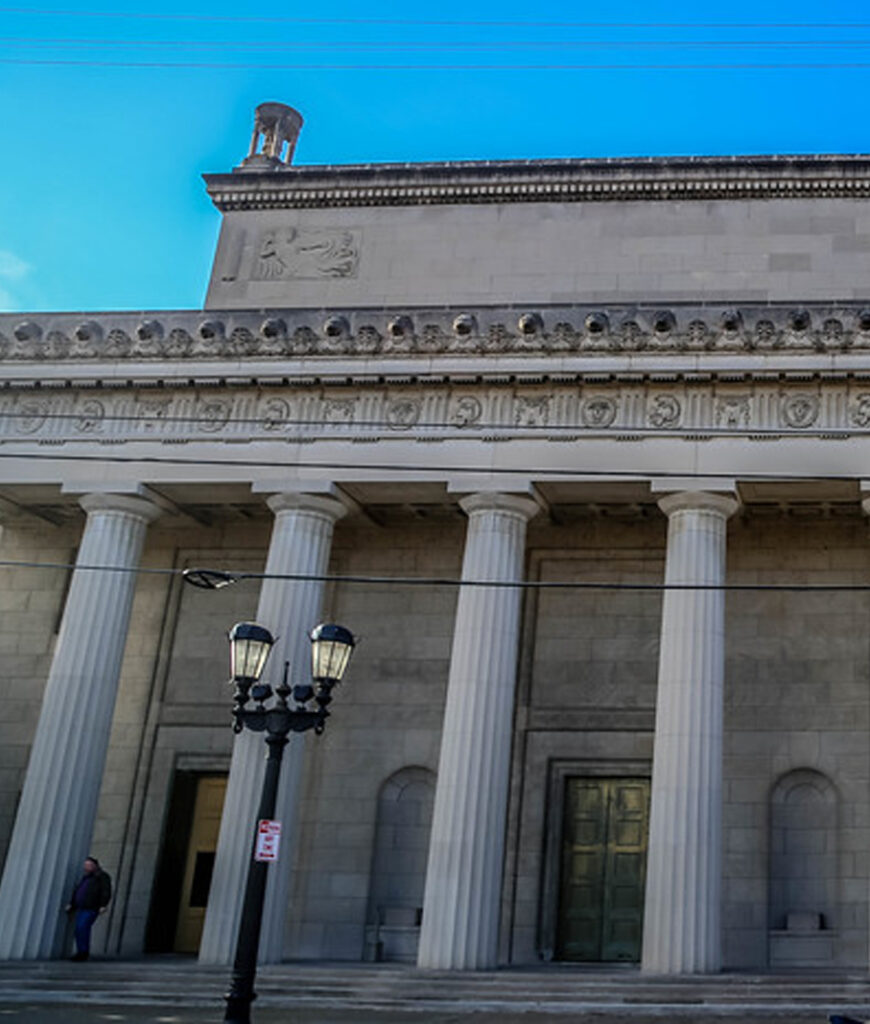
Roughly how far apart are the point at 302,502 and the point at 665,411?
21.5 ft

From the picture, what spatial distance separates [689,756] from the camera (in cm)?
2127

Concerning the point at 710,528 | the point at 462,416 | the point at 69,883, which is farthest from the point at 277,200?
the point at 69,883

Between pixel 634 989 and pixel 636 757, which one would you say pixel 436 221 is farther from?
pixel 634 989

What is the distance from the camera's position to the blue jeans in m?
22.4

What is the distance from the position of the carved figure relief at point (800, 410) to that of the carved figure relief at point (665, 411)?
1.75m

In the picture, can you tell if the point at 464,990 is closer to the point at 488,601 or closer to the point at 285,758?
the point at 285,758

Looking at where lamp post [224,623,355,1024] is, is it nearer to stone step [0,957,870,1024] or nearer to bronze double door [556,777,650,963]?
stone step [0,957,870,1024]

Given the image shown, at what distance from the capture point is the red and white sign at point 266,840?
14766 millimetres

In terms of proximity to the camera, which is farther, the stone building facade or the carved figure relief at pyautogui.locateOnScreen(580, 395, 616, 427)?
the carved figure relief at pyautogui.locateOnScreen(580, 395, 616, 427)

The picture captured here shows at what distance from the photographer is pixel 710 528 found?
893 inches

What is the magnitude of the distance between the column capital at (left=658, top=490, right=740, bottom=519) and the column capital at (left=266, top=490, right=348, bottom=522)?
5986mm

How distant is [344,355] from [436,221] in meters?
7.60

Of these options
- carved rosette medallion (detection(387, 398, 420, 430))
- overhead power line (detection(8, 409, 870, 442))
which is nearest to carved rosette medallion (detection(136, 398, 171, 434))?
overhead power line (detection(8, 409, 870, 442))

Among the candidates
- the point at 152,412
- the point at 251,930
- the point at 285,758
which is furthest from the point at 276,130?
the point at 251,930
